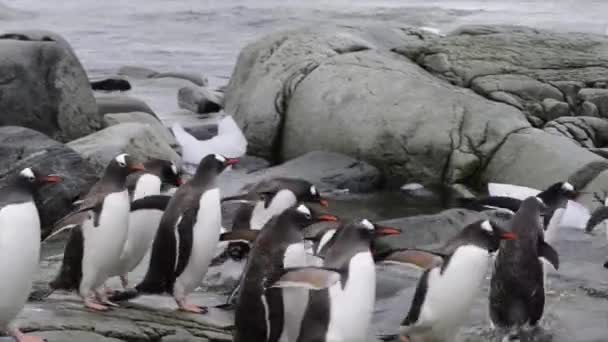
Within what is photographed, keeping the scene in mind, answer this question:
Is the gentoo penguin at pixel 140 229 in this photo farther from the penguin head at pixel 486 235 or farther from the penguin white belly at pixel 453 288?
the penguin head at pixel 486 235

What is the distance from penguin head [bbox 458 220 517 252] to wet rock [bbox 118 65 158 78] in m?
12.9

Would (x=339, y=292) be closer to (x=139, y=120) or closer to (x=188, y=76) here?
(x=139, y=120)

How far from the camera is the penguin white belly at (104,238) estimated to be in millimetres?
6160

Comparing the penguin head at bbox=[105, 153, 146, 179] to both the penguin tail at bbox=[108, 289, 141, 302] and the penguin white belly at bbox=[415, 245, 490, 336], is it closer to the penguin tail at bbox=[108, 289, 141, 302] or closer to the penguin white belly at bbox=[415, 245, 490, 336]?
the penguin tail at bbox=[108, 289, 141, 302]

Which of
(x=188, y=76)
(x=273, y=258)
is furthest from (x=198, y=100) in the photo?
(x=273, y=258)

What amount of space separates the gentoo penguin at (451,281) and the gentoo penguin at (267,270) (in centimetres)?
60

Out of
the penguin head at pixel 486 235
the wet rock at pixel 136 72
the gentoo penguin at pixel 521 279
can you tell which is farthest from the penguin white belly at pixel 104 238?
the wet rock at pixel 136 72

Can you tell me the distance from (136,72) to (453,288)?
43.7 feet

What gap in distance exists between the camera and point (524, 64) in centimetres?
1208

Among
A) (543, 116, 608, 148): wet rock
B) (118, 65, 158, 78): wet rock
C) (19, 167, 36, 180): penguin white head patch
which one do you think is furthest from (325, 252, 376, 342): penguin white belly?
(118, 65, 158, 78): wet rock

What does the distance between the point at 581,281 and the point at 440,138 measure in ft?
11.1

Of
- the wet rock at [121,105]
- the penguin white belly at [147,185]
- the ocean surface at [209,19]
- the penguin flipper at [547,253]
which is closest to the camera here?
the penguin flipper at [547,253]

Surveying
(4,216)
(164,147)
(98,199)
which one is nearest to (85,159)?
(164,147)

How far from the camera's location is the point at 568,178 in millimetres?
9703
